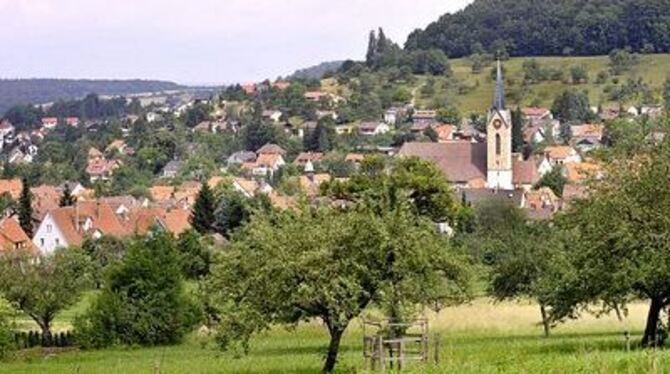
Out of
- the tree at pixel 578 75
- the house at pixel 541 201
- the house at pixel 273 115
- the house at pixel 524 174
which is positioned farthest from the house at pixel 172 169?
the tree at pixel 578 75

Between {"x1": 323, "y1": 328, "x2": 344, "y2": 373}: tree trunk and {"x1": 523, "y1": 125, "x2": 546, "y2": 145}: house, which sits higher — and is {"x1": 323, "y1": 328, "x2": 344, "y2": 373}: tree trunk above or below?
above

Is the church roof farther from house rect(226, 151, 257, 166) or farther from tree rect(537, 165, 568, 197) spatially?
house rect(226, 151, 257, 166)

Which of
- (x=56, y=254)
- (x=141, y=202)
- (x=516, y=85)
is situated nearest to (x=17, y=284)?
(x=56, y=254)

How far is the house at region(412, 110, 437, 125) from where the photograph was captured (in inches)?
6467

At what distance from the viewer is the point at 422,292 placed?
27031 mm

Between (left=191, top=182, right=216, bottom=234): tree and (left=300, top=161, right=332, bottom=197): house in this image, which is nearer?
(left=191, top=182, right=216, bottom=234): tree

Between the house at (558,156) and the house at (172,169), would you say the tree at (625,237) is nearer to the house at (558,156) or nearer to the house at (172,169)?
the house at (558,156)

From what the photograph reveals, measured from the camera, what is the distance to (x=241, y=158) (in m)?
160

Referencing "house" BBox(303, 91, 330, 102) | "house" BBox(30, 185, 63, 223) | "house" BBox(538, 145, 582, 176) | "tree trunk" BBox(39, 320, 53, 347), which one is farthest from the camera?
"house" BBox(303, 91, 330, 102)

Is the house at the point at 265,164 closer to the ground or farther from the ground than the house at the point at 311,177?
closer to the ground

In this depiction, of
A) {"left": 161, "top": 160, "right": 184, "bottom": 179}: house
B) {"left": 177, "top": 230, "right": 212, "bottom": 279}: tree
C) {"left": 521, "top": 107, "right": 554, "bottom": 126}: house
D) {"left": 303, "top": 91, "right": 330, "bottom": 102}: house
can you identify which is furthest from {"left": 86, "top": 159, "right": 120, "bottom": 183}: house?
{"left": 177, "top": 230, "right": 212, "bottom": 279}: tree

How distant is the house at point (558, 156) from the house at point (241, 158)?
39.7m

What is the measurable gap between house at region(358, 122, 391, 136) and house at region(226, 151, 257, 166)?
48.5 feet

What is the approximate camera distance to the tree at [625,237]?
92.4ft
